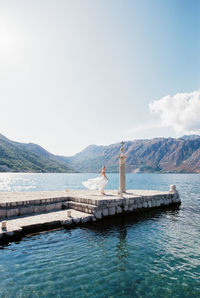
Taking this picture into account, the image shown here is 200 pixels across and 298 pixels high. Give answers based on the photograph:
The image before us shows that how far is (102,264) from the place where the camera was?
28.1ft

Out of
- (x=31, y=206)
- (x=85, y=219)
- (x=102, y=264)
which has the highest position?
(x=31, y=206)

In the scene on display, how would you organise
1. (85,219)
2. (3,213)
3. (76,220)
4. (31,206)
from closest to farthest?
1. (3,213)
2. (76,220)
3. (85,219)
4. (31,206)

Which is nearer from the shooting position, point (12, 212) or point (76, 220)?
point (76, 220)

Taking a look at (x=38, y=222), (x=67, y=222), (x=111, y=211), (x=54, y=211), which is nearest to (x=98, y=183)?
(x=111, y=211)

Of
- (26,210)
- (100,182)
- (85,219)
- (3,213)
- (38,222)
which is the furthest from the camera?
(100,182)

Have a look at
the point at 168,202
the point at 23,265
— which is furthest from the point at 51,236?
the point at 168,202

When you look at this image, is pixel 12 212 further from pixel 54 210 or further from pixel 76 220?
pixel 76 220

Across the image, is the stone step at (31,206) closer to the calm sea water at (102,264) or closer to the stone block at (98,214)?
the stone block at (98,214)

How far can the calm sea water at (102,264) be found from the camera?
6766mm

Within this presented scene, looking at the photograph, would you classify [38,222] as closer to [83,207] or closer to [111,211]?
[83,207]

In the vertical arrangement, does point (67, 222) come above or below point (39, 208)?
below

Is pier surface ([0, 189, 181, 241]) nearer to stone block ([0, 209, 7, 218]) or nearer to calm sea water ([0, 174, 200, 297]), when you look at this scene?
stone block ([0, 209, 7, 218])

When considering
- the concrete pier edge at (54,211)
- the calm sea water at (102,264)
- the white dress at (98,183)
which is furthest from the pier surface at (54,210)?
the white dress at (98,183)

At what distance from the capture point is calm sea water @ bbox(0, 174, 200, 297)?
6766 mm
